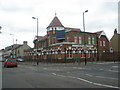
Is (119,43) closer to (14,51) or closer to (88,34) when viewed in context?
(88,34)

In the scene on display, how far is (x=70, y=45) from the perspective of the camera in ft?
168

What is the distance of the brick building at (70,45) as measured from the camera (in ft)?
167

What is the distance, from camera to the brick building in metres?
50.9

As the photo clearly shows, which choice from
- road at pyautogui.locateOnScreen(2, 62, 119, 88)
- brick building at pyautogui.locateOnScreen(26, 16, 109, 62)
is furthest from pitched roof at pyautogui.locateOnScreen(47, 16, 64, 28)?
road at pyautogui.locateOnScreen(2, 62, 119, 88)

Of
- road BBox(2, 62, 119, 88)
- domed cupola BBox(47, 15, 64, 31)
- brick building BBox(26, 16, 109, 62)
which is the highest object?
domed cupola BBox(47, 15, 64, 31)

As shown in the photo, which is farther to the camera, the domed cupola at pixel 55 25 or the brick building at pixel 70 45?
the domed cupola at pixel 55 25

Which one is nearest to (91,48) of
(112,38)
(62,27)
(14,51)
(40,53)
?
(62,27)

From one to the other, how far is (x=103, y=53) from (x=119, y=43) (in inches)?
666

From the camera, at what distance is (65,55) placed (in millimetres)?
50375

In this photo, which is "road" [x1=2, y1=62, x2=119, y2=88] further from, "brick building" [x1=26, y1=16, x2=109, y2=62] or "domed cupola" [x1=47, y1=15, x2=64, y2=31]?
"domed cupola" [x1=47, y1=15, x2=64, y2=31]

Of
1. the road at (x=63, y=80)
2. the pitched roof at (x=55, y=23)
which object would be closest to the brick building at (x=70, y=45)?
the pitched roof at (x=55, y=23)

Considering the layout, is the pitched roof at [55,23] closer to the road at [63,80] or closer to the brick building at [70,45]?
the brick building at [70,45]

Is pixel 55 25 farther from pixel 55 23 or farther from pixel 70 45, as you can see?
pixel 70 45

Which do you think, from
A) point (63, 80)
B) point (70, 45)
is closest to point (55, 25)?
point (70, 45)
